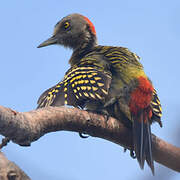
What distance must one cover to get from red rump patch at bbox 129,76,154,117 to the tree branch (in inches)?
9.2

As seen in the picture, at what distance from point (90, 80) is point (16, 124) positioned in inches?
60.8

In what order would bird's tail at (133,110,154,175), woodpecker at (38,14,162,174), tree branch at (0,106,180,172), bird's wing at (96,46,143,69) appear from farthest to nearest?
bird's wing at (96,46,143,69) → woodpecker at (38,14,162,174) → bird's tail at (133,110,154,175) → tree branch at (0,106,180,172)

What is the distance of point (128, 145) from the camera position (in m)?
4.20

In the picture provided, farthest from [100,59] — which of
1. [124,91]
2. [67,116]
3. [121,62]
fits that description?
[67,116]

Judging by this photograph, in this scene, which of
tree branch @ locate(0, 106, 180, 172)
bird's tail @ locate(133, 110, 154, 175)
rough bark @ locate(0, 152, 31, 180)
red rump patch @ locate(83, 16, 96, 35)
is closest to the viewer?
rough bark @ locate(0, 152, 31, 180)

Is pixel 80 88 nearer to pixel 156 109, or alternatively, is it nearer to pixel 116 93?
pixel 116 93

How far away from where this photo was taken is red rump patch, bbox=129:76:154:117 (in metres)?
4.05

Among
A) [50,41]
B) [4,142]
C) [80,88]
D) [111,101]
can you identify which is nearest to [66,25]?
[50,41]

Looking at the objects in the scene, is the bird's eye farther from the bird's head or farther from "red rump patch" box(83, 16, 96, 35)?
"red rump patch" box(83, 16, 96, 35)

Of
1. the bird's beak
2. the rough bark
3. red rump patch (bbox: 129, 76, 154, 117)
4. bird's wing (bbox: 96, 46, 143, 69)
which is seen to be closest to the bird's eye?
the bird's beak

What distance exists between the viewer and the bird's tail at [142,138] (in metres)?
3.90

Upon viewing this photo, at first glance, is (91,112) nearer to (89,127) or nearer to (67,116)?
(89,127)

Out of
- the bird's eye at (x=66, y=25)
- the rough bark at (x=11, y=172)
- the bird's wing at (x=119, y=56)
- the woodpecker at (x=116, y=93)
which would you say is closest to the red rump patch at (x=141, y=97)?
the woodpecker at (x=116, y=93)

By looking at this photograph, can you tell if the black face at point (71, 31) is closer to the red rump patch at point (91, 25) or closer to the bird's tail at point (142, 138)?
the red rump patch at point (91, 25)
